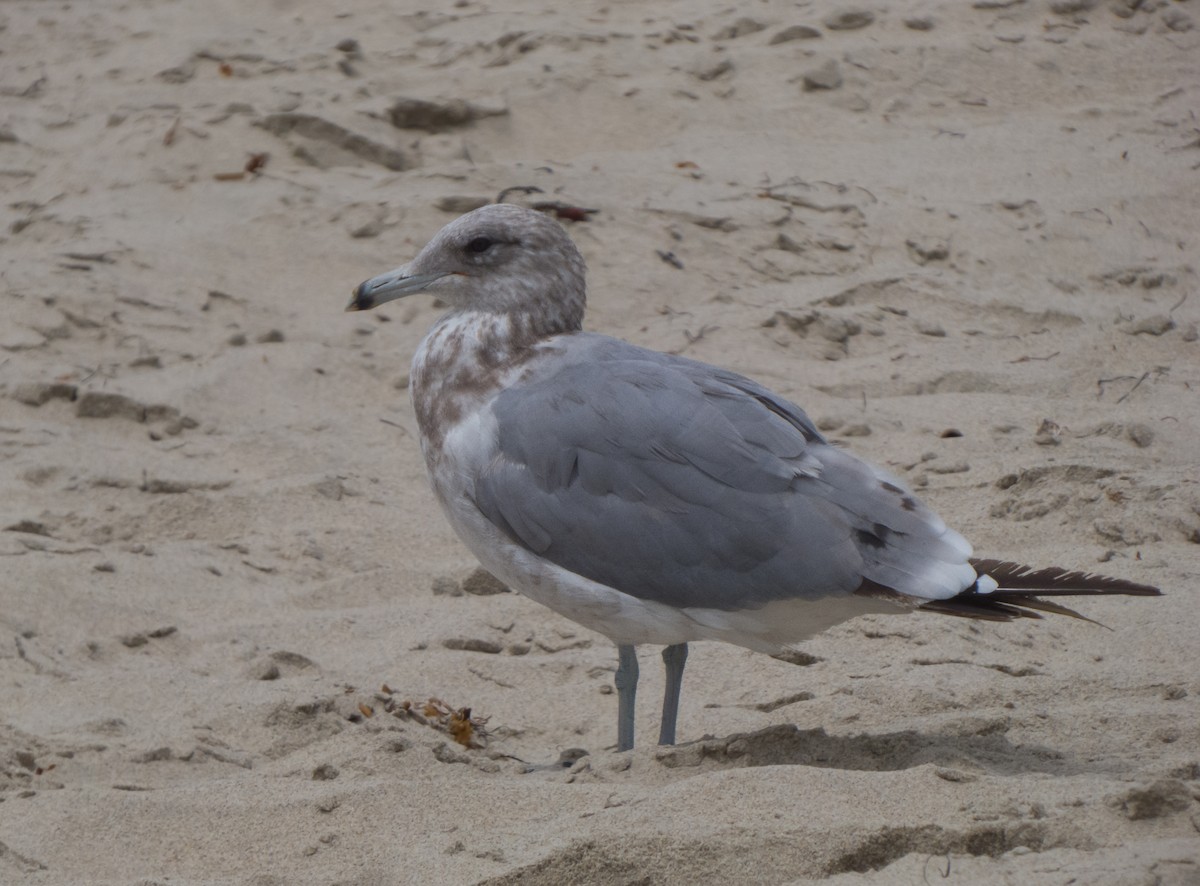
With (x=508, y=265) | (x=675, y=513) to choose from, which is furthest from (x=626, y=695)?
(x=508, y=265)

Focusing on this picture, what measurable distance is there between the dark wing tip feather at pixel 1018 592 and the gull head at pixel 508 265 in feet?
4.10

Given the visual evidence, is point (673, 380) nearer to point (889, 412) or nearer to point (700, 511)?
point (700, 511)

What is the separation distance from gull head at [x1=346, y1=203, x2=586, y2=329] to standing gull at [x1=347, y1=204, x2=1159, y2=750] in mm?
212

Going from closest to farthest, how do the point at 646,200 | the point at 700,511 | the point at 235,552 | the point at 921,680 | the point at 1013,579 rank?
the point at 1013,579 → the point at 700,511 → the point at 921,680 → the point at 235,552 → the point at 646,200

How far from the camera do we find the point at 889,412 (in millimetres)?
4988

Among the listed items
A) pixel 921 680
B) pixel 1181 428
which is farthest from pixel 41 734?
pixel 1181 428

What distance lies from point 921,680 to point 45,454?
2.80 metres

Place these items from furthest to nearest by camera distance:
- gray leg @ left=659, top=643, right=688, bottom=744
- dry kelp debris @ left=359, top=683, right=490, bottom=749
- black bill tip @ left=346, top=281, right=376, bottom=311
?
black bill tip @ left=346, top=281, right=376, bottom=311 → dry kelp debris @ left=359, top=683, right=490, bottom=749 → gray leg @ left=659, top=643, right=688, bottom=744

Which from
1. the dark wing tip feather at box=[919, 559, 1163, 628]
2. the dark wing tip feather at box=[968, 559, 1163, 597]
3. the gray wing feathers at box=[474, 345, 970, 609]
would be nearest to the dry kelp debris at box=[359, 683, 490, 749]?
the gray wing feathers at box=[474, 345, 970, 609]

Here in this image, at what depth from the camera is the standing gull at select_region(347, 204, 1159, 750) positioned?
3203 mm

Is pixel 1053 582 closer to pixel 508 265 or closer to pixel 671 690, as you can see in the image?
pixel 671 690

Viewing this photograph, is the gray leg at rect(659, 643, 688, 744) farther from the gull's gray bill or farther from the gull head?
the gull's gray bill

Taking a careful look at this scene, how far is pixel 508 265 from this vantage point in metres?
3.87

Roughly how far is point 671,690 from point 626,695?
Answer: 0.33 ft
